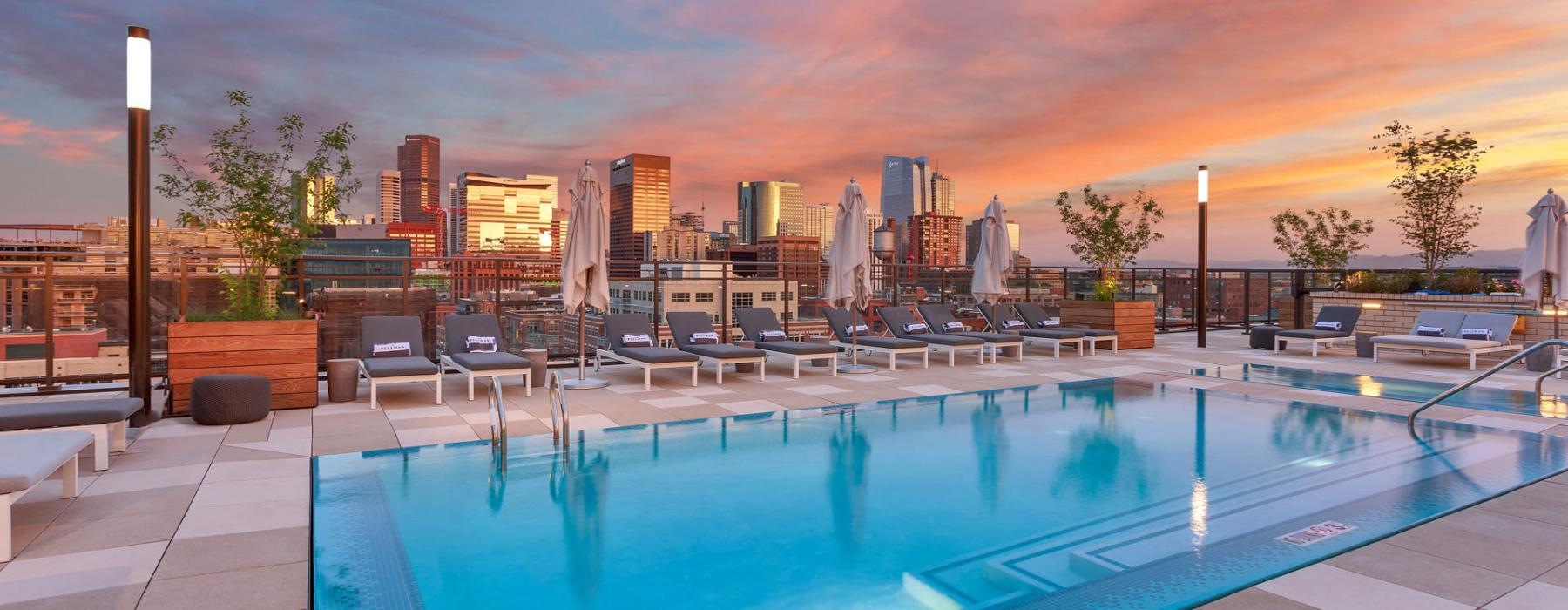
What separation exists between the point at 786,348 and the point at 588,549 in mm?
5677

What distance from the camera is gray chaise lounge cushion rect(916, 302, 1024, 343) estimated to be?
34.8ft

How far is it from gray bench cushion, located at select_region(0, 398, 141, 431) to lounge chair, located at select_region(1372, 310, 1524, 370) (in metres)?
12.8

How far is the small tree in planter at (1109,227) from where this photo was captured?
1348 cm

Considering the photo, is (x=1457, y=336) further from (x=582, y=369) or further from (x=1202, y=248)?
(x=582, y=369)

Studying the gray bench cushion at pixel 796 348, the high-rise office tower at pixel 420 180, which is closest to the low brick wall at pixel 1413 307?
the gray bench cushion at pixel 796 348

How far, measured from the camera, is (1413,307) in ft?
41.9

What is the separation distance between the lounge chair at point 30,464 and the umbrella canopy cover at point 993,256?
393 inches

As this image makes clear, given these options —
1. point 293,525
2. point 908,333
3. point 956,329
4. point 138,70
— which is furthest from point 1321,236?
point 138,70

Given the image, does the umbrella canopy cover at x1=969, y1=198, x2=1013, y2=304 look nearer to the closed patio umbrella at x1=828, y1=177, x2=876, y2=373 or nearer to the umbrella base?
the closed patio umbrella at x1=828, y1=177, x2=876, y2=373

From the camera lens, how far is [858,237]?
31.5ft

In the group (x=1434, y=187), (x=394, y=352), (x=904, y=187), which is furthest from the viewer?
(x=904, y=187)

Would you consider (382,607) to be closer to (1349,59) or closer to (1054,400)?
(1054,400)

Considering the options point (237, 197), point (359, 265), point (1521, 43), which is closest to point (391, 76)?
point (359, 265)

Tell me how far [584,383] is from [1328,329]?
10.6 m
